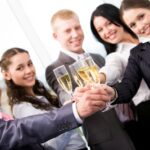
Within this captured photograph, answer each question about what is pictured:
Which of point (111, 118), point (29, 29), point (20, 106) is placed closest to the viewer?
point (111, 118)

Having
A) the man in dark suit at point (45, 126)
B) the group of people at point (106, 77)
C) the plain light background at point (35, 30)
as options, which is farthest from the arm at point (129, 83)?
the man in dark suit at point (45, 126)

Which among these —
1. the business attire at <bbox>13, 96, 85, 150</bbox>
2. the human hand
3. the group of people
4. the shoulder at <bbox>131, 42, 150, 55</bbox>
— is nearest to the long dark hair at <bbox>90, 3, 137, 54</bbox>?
the group of people

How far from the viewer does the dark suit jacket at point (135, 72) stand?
1.69m

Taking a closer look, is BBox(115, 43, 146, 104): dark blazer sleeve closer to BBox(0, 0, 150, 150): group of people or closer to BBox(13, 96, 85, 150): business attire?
BBox(0, 0, 150, 150): group of people

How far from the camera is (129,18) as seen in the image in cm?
189

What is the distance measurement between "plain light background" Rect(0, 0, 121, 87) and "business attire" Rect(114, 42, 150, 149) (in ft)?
0.72

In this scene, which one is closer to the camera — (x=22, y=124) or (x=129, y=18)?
(x=22, y=124)

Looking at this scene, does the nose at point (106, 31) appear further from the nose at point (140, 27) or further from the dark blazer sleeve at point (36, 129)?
the dark blazer sleeve at point (36, 129)

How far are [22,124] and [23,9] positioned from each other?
93cm

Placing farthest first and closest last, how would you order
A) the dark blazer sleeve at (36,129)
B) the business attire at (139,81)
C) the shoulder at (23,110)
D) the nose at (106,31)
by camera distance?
the nose at (106,31)
the shoulder at (23,110)
the business attire at (139,81)
the dark blazer sleeve at (36,129)

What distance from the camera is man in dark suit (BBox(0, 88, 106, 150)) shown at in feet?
4.06

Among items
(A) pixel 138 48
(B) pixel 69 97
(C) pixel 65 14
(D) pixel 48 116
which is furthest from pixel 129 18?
(D) pixel 48 116

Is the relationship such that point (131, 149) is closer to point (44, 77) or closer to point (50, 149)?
point (50, 149)

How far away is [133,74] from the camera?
5.83 ft
